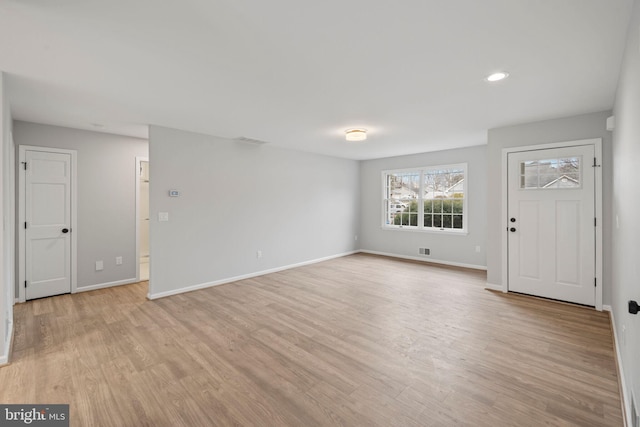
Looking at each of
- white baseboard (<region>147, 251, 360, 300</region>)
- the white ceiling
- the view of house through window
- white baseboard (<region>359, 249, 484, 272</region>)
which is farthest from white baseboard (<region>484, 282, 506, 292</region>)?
white baseboard (<region>147, 251, 360, 300</region>)

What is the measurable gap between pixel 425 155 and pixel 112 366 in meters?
6.42

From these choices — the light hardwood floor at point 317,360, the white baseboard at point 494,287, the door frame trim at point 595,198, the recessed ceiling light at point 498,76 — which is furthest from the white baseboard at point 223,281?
the recessed ceiling light at point 498,76

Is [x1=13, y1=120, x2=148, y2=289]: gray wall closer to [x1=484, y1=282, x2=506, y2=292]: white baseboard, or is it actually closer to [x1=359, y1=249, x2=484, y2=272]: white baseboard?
[x1=359, y1=249, x2=484, y2=272]: white baseboard

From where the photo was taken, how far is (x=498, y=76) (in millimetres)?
2562

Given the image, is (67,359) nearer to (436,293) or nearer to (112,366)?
(112,366)

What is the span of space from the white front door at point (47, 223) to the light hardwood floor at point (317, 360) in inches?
13.0

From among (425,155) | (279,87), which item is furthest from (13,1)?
(425,155)

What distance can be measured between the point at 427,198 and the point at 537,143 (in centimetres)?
277

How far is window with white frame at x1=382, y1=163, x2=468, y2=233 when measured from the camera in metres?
6.13

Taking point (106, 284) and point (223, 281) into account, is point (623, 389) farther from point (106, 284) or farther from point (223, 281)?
point (106, 284)

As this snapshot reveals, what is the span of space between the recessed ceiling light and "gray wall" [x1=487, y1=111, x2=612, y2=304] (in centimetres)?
192

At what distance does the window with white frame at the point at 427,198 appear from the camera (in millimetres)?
6133

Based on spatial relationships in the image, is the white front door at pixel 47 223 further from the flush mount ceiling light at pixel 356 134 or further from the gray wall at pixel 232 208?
the flush mount ceiling light at pixel 356 134

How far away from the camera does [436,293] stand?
4.30m
